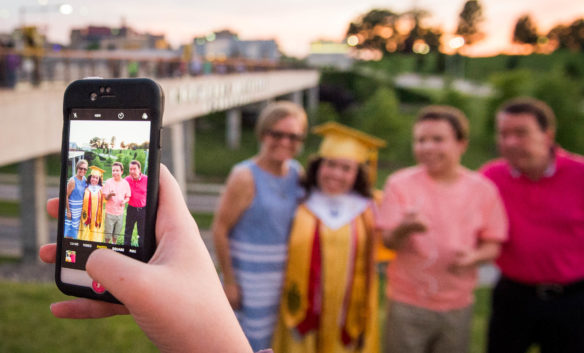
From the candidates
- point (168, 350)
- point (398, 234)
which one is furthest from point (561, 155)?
point (168, 350)

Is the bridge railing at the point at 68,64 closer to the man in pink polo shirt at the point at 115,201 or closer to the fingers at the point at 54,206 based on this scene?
the fingers at the point at 54,206

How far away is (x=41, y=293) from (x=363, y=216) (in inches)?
236

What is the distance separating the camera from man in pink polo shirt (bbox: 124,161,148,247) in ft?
4.13

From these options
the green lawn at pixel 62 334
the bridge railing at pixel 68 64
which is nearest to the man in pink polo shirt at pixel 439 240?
the green lawn at pixel 62 334

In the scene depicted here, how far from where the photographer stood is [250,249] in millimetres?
3299

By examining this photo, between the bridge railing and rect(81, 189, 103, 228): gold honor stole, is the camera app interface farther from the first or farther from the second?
the bridge railing

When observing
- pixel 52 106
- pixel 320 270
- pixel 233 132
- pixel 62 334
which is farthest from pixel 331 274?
pixel 233 132

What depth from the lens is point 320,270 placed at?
3.22 metres

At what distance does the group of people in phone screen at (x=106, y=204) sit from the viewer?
1.28 metres

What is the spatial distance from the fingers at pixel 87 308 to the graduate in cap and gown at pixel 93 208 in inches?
6.8

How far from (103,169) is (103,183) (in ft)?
0.13

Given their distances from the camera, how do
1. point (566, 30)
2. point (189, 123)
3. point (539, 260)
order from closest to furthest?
1. point (539, 260)
2. point (189, 123)
3. point (566, 30)

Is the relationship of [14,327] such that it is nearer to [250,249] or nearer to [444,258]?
[250,249]

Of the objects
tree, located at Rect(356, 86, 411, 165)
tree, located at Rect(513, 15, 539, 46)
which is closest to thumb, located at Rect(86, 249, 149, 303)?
tree, located at Rect(356, 86, 411, 165)
